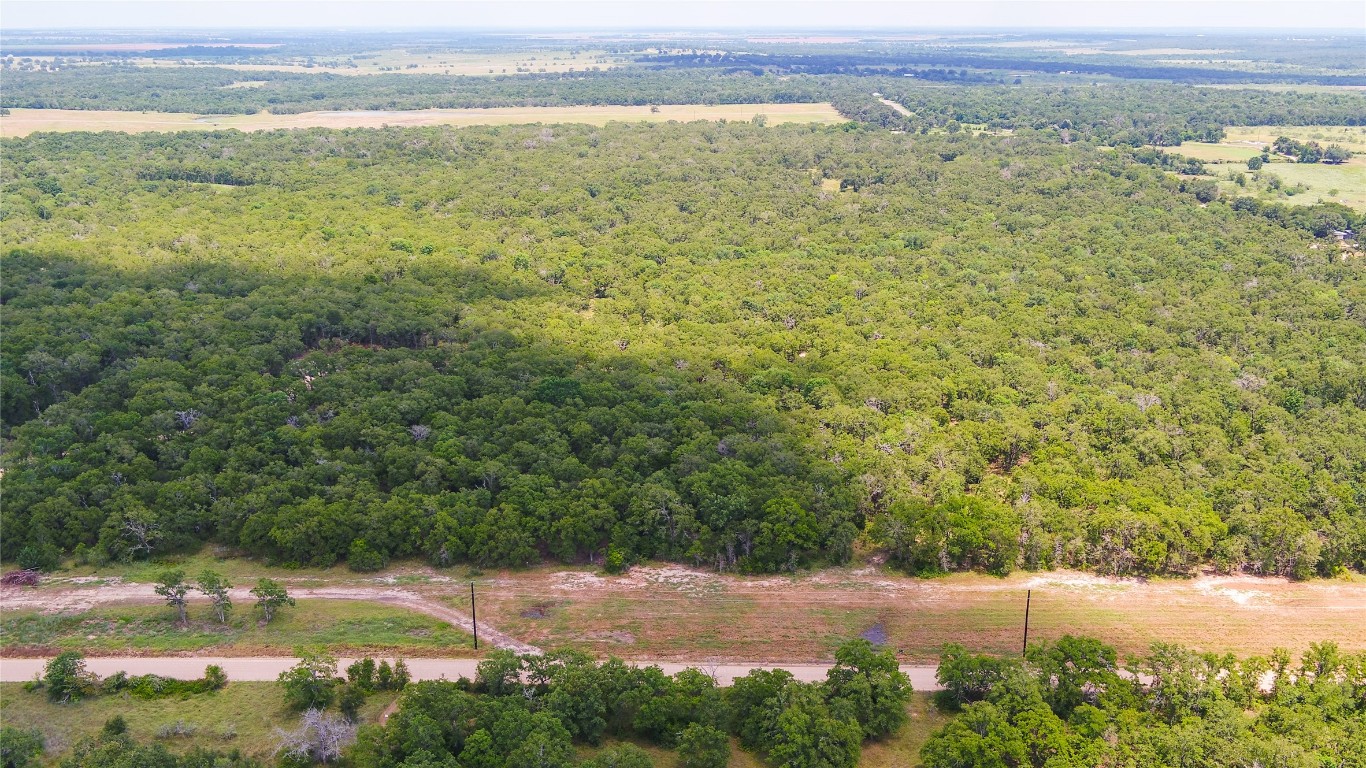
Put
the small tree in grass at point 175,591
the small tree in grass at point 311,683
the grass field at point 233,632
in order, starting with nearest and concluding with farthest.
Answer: the small tree in grass at point 311,683 → the grass field at point 233,632 → the small tree in grass at point 175,591

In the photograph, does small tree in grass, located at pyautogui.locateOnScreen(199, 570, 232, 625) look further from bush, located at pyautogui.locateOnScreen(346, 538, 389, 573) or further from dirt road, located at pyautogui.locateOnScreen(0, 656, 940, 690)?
bush, located at pyautogui.locateOnScreen(346, 538, 389, 573)

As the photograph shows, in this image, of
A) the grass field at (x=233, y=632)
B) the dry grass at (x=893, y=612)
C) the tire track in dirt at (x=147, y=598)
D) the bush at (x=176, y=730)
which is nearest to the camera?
the bush at (x=176, y=730)

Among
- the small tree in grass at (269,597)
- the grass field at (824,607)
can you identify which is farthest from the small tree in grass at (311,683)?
the small tree in grass at (269,597)

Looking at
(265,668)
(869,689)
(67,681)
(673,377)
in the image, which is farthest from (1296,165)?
(67,681)

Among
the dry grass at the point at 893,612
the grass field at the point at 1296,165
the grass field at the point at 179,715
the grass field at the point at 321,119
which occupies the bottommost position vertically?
the dry grass at the point at 893,612

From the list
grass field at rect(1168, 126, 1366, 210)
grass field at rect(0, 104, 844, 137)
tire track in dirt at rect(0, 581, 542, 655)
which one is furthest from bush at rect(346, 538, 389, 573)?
grass field at rect(0, 104, 844, 137)

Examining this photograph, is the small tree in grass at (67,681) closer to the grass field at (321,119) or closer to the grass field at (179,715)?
the grass field at (179,715)
